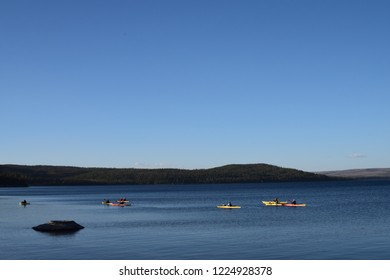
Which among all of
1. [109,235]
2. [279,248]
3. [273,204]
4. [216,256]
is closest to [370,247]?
[279,248]

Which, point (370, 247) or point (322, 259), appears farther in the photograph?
point (370, 247)

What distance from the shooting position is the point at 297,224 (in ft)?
222

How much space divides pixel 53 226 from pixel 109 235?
7.23 metres

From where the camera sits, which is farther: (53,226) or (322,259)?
(53,226)

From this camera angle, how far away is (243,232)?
5806 cm

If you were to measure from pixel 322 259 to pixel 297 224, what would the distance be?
29706 millimetres

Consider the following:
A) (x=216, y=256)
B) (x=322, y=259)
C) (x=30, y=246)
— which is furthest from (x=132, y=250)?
(x=322, y=259)

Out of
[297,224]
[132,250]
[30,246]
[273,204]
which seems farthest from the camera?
[273,204]
